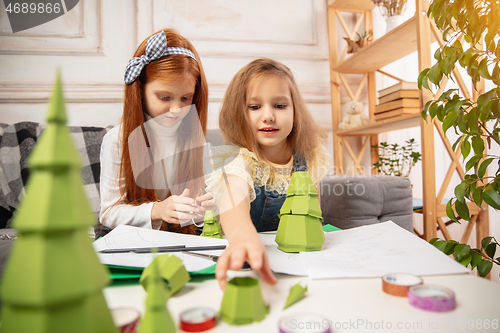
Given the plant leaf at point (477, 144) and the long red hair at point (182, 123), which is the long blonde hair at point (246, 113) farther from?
the plant leaf at point (477, 144)

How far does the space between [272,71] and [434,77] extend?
0.46 meters

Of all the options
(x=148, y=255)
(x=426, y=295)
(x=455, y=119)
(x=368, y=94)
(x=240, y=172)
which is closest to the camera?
(x=426, y=295)

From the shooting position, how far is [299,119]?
1022mm

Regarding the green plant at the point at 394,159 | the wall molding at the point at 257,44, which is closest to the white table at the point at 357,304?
the green plant at the point at 394,159

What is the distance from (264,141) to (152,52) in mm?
477

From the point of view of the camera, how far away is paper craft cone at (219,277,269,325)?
0.83 ft

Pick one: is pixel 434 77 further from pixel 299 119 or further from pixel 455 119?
pixel 299 119

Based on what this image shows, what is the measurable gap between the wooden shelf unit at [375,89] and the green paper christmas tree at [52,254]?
4.33ft

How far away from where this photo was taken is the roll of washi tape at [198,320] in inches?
9.4

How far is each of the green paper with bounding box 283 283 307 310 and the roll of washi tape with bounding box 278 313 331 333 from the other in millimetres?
37

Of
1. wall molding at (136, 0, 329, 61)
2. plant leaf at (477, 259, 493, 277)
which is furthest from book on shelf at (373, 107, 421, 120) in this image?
plant leaf at (477, 259, 493, 277)

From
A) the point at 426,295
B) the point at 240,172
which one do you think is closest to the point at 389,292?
the point at 426,295

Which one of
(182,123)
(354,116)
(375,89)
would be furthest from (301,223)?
(375,89)

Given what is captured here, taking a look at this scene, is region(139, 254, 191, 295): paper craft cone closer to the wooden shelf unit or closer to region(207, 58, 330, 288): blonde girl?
region(207, 58, 330, 288): blonde girl
